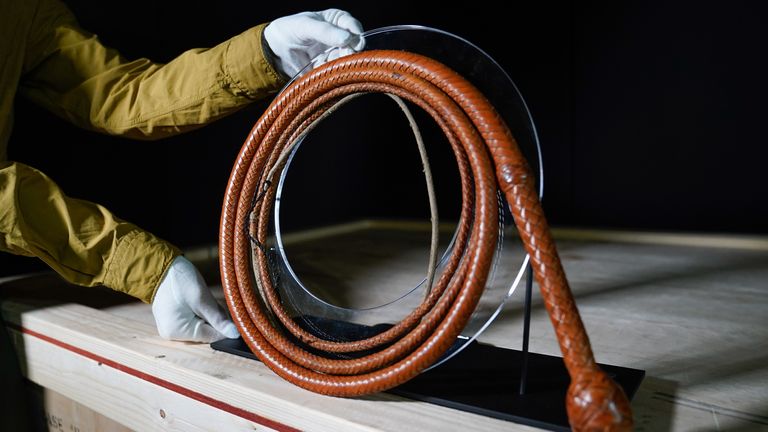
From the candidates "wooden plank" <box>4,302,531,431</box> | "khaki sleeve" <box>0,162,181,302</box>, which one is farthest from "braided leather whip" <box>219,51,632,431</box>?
"khaki sleeve" <box>0,162,181,302</box>

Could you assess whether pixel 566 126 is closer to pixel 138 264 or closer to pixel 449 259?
pixel 449 259

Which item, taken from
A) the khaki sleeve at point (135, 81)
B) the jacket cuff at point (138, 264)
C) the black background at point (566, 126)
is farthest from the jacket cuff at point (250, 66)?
the black background at point (566, 126)

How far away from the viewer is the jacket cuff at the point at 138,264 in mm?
853

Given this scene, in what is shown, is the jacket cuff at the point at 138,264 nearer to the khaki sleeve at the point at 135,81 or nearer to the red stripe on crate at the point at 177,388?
the red stripe on crate at the point at 177,388

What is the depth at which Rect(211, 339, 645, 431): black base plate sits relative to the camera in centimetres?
60

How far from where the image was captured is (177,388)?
30.9 inches

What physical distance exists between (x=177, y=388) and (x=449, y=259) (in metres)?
0.41

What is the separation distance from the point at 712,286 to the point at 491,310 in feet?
2.69

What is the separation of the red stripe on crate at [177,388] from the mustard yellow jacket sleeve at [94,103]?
111mm

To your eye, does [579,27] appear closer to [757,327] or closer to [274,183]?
[757,327]

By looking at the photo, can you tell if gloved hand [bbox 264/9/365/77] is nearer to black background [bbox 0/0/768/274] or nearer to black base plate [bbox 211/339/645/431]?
black base plate [bbox 211/339/645/431]

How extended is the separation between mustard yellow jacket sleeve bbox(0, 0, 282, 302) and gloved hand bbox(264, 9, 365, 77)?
0.03 m

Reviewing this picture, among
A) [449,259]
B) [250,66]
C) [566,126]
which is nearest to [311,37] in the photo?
[250,66]

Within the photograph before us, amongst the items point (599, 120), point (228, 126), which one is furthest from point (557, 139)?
point (228, 126)
